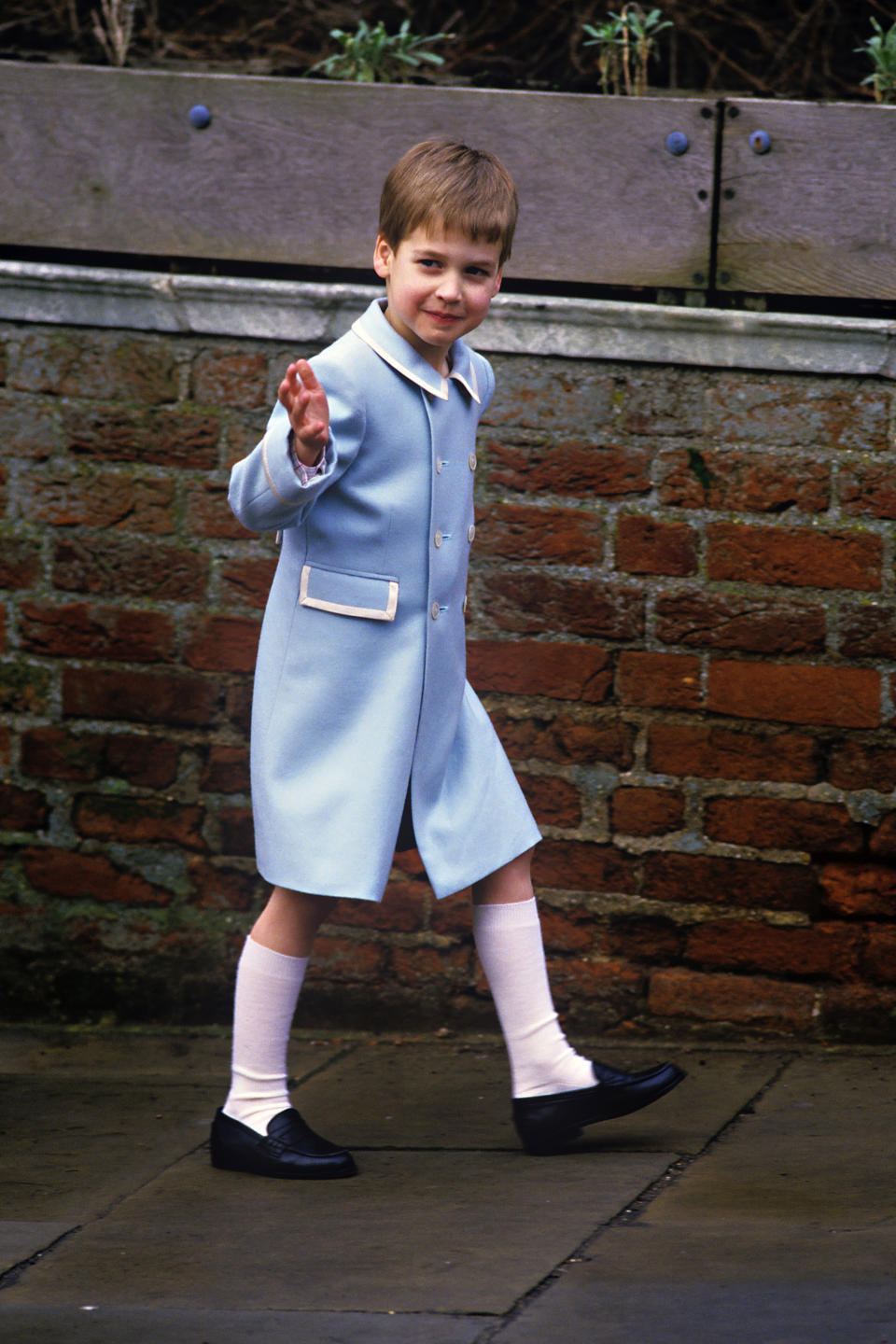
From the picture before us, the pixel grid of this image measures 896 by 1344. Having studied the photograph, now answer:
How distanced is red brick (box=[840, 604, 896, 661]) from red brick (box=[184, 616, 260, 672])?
1.21 metres

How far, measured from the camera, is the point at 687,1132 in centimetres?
270

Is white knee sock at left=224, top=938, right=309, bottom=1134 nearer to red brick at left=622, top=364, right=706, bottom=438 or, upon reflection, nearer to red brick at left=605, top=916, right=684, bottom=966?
red brick at left=605, top=916, right=684, bottom=966

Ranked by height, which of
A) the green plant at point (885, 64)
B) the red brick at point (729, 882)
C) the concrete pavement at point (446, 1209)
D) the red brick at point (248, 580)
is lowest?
the concrete pavement at point (446, 1209)

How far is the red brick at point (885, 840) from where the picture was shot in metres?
→ 3.12

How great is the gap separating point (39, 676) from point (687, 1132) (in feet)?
5.40

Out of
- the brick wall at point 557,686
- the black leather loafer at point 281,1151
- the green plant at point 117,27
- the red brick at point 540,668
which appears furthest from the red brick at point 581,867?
the green plant at point 117,27

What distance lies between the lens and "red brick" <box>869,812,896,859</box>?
10.2 feet

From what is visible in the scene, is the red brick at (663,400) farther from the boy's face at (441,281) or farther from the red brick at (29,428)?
the red brick at (29,428)

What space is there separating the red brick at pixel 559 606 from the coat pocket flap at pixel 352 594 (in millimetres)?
735

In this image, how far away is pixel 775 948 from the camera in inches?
125

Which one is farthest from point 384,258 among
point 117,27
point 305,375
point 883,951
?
point 883,951

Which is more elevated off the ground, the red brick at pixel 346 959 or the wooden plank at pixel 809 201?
the wooden plank at pixel 809 201

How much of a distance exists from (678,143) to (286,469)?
1.31m

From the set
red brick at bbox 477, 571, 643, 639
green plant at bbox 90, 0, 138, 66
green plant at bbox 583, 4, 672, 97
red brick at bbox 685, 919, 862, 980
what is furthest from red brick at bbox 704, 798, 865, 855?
green plant at bbox 90, 0, 138, 66
